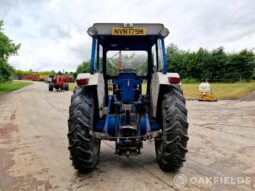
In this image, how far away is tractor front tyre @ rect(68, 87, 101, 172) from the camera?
13.3 feet

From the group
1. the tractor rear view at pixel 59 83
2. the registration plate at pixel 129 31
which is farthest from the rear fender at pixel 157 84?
the tractor rear view at pixel 59 83

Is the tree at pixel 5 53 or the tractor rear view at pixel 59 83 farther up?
the tree at pixel 5 53

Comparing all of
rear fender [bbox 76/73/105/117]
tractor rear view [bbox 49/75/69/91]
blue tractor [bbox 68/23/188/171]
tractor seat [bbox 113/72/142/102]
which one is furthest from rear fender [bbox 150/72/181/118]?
tractor rear view [bbox 49/75/69/91]

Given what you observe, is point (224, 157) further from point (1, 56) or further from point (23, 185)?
point (1, 56)

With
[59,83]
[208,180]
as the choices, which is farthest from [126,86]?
[59,83]

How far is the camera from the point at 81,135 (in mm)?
4059

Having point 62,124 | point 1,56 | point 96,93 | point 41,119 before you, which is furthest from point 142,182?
point 1,56

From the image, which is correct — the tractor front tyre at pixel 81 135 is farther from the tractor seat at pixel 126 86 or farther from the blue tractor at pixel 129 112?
the tractor seat at pixel 126 86

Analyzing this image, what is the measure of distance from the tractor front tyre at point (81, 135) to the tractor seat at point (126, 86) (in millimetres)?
985

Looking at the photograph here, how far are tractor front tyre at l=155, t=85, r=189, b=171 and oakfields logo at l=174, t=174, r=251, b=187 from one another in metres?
0.22

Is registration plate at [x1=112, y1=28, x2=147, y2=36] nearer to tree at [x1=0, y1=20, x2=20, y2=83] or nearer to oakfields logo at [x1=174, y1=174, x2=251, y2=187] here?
oakfields logo at [x1=174, y1=174, x2=251, y2=187]

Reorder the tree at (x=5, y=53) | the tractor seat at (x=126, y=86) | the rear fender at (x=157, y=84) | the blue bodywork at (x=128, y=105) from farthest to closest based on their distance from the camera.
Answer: the tree at (x=5, y=53) → the tractor seat at (x=126, y=86) → the rear fender at (x=157, y=84) → the blue bodywork at (x=128, y=105)

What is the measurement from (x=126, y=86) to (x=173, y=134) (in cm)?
148

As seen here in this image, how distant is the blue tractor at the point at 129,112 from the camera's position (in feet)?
13.4
